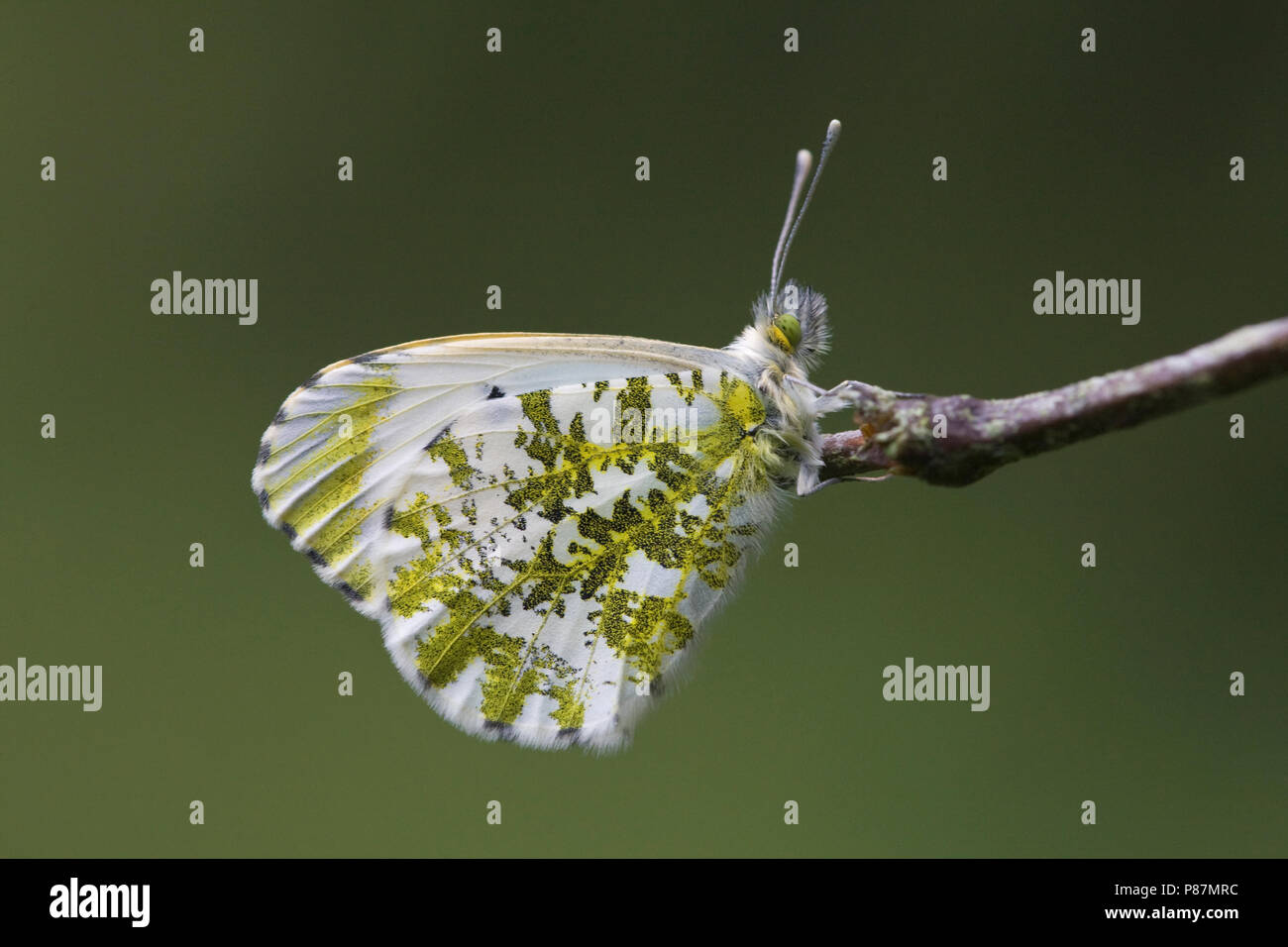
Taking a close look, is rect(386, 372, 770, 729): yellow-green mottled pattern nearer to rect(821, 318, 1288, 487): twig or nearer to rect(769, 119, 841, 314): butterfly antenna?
rect(769, 119, 841, 314): butterfly antenna

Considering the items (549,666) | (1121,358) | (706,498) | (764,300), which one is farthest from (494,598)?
(1121,358)

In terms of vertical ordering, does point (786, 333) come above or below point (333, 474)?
above

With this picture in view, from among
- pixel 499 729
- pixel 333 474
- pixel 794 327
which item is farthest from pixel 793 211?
pixel 499 729

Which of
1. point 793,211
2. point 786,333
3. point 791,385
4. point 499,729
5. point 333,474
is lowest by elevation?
point 499,729

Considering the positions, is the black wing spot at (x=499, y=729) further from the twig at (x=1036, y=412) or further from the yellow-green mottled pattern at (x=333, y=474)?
the twig at (x=1036, y=412)

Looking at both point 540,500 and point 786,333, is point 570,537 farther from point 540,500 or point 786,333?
point 786,333

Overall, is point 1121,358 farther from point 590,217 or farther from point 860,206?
point 590,217

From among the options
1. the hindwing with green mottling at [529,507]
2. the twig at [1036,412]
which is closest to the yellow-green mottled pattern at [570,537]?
the hindwing with green mottling at [529,507]

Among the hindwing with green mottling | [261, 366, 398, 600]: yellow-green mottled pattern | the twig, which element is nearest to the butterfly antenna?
the hindwing with green mottling
